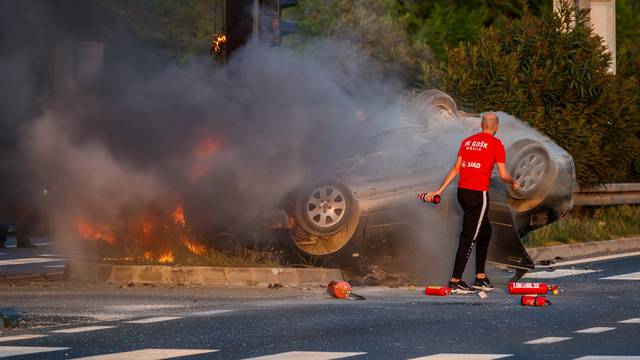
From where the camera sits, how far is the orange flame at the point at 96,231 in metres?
16.8

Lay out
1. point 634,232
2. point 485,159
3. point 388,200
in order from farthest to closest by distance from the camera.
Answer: point 634,232
point 388,200
point 485,159

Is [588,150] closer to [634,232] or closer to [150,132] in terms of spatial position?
[634,232]

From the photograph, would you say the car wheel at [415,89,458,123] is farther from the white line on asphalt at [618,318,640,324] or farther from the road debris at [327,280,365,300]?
the white line on asphalt at [618,318,640,324]

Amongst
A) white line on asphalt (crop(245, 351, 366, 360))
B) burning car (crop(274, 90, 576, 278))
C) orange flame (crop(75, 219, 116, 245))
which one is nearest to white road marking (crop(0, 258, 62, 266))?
orange flame (crop(75, 219, 116, 245))

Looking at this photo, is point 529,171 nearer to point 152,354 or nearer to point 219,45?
point 219,45

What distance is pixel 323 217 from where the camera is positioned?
1587 centimetres

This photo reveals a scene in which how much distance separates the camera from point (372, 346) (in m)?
10.6

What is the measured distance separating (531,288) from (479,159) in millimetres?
1321

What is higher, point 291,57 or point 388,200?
point 291,57

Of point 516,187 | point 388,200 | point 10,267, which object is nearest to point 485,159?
point 516,187

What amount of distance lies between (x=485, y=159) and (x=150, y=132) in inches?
153

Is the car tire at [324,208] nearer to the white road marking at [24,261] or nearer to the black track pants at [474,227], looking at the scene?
the black track pants at [474,227]

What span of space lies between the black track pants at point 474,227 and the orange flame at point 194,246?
2999 mm

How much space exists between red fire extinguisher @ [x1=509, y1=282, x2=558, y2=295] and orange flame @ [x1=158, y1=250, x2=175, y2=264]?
366 cm
